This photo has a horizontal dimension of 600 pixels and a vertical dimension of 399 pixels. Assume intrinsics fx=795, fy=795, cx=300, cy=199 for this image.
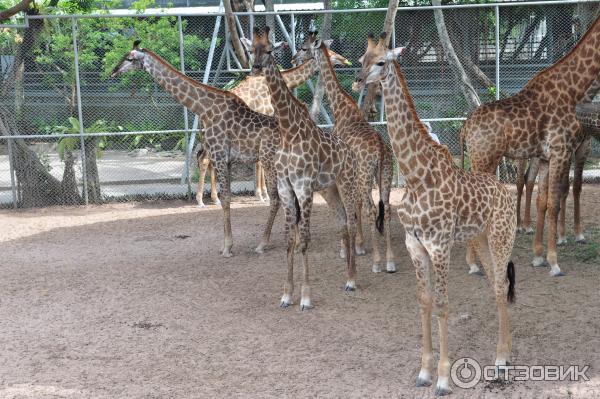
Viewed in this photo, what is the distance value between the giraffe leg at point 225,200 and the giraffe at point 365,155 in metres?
1.48

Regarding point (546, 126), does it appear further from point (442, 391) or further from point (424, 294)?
point (442, 391)


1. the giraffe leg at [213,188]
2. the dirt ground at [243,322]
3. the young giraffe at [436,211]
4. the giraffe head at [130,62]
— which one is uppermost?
the giraffe head at [130,62]

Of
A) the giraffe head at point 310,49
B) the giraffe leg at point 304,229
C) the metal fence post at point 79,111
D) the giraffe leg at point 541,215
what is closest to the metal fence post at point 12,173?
the metal fence post at point 79,111

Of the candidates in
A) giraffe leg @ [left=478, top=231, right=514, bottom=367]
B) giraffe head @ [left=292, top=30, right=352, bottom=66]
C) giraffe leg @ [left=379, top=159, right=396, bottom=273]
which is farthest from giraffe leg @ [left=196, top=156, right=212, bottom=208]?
giraffe leg @ [left=478, top=231, right=514, bottom=367]

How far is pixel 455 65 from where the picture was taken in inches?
515

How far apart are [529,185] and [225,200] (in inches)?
150

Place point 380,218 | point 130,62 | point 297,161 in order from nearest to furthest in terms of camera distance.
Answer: point 297,161 → point 380,218 → point 130,62

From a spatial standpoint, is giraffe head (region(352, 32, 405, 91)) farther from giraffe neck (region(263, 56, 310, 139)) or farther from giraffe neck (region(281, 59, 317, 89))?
giraffe neck (region(281, 59, 317, 89))

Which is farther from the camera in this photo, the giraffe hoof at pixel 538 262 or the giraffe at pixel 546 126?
the giraffe hoof at pixel 538 262

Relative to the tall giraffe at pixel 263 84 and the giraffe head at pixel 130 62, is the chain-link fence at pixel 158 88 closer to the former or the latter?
the tall giraffe at pixel 263 84

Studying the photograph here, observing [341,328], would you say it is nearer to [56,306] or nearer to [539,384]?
[539,384]

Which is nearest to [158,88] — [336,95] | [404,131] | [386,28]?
[386,28]

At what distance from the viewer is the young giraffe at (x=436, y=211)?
5742 mm

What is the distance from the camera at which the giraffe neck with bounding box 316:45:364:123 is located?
960cm
